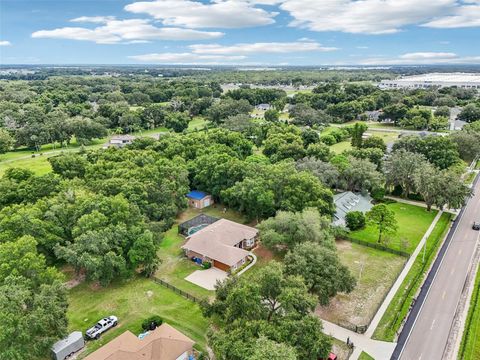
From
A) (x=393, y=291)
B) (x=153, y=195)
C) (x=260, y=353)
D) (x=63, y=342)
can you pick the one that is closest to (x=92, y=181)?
(x=153, y=195)

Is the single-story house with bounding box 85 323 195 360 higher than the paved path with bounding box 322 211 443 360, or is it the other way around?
the single-story house with bounding box 85 323 195 360

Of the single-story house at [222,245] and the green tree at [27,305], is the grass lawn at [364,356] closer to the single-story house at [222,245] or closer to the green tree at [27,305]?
the single-story house at [222,245]

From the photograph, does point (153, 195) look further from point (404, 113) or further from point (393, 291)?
point (404, 113)

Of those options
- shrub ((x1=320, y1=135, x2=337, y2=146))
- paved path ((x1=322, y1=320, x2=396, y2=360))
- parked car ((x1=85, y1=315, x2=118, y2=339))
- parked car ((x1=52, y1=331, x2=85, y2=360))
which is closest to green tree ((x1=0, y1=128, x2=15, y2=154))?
parked car ((x1=85, y1=315, x2=118, y2=339))

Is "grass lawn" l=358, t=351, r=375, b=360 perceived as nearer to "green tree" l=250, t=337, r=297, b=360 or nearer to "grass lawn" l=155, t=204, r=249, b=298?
"green tree" l=250, t=337, r=297, b=360

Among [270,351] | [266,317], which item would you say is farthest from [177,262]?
[270,351]

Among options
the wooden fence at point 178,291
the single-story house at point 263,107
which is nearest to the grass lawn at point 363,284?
the wooden fence at point 178,291

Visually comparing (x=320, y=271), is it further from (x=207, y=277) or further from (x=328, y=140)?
(x=328, y=140)
